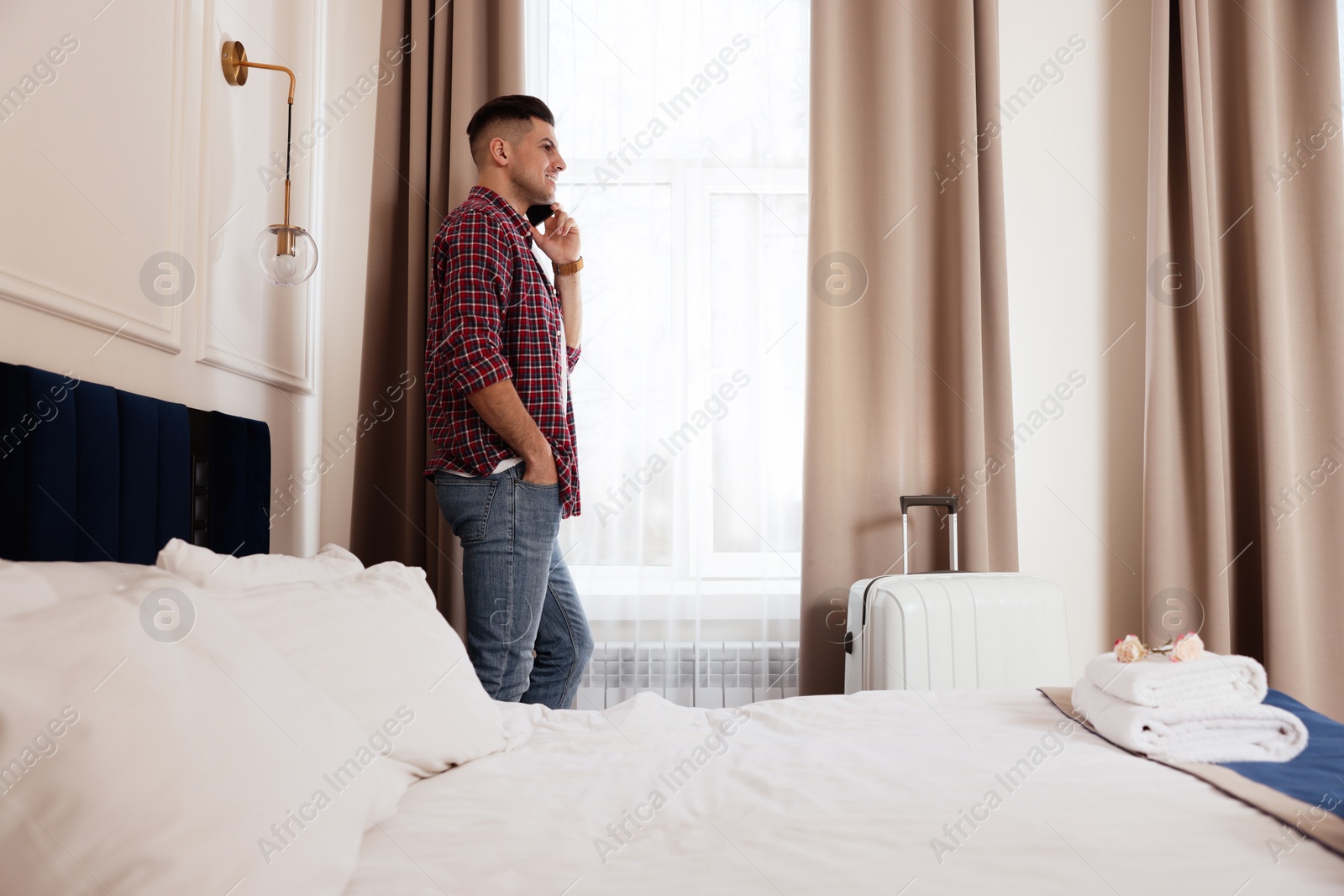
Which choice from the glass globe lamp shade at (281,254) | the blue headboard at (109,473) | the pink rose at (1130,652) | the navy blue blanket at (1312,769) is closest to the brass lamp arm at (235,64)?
the glass globe lamp shade at (281,254)

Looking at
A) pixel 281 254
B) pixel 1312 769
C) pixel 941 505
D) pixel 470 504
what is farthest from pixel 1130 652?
pixel 281 254

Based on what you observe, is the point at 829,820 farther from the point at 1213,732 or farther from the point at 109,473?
the point at 109,473

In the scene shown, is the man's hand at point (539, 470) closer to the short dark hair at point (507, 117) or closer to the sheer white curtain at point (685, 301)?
the sheer white curtain at point (685, 301)

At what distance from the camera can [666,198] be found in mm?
2426

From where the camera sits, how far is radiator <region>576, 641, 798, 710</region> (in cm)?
235

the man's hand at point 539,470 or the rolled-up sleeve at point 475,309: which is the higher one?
the rolled-up sleeve at point 475,309

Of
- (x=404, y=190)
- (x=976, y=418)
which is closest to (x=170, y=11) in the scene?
(x=404, y=190)

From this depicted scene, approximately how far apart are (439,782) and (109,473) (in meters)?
0.68

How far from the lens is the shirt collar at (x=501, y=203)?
1.87 metres

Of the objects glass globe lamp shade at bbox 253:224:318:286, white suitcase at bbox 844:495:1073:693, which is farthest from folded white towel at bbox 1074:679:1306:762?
glass globe lamp shade at bbox 253:224:318:286

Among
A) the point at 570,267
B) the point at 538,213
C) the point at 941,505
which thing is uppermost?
the point at 538,213

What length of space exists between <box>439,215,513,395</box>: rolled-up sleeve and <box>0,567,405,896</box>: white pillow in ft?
3.04

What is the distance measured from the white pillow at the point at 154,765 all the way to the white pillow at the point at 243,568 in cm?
24

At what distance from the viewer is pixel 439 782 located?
1.04 meters
